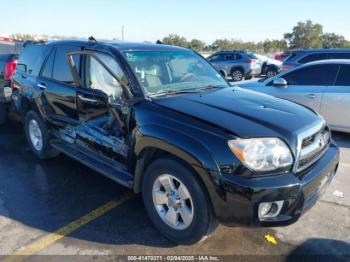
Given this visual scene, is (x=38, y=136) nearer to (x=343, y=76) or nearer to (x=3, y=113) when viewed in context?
(x=3, y=113)

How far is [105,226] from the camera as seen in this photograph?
3482mm

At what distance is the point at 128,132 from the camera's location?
3438 millimetres

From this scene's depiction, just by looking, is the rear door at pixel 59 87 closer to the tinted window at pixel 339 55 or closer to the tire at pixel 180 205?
the tire at pixel 180 205

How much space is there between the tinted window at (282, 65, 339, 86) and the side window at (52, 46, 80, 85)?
4500 mm

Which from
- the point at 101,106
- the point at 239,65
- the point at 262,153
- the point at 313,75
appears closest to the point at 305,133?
the point at 262,153

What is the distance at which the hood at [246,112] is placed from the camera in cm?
284

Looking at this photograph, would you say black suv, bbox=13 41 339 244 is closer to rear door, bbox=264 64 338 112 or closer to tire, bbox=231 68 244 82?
rear door, bbox=264 64 338 112

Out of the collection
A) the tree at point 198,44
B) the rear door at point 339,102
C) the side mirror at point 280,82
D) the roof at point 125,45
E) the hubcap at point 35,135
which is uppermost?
the roof at point 125,45

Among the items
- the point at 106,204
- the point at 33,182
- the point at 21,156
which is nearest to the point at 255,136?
the point at 106,204

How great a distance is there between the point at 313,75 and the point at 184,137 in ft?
16.1

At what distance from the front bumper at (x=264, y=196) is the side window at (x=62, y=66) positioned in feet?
8.48

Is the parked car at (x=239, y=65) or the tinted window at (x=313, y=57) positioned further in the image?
the parked car at (x=239, y=65)

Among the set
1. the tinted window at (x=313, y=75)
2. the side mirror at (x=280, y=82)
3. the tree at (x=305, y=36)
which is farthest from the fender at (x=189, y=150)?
the tree at (x=305, y=36)

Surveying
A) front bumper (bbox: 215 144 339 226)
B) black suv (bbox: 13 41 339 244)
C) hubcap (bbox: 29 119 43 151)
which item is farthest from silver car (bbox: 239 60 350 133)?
hubcap (bbox: 29 119 43 151)
